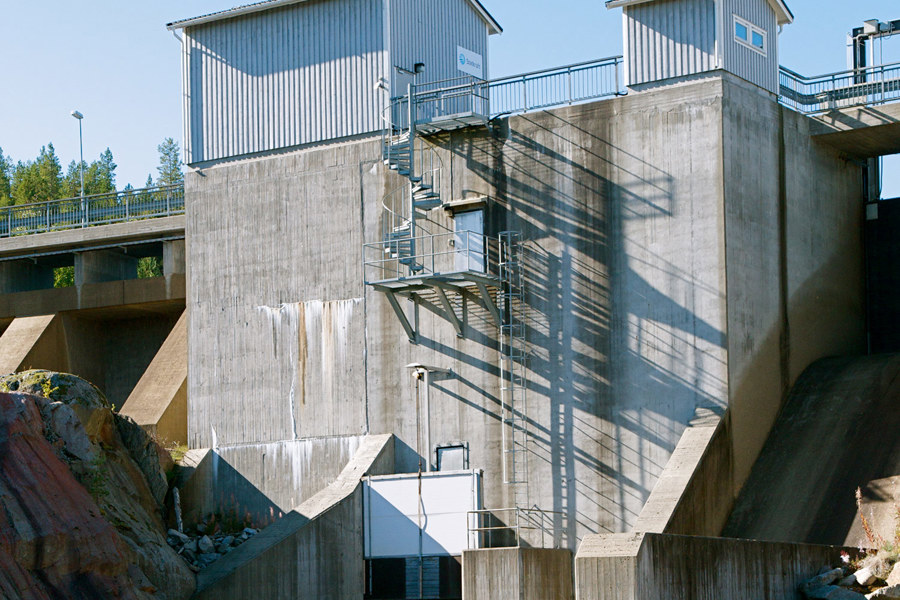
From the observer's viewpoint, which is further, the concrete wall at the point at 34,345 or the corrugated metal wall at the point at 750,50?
the concrete wall at the point at 34,345

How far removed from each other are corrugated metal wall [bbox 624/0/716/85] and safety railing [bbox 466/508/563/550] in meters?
9.18

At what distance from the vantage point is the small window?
26703 millimetres

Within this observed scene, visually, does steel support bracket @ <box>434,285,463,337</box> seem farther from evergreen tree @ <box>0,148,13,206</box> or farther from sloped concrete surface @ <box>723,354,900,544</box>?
evergreen tree @ <box>0,148,13,206</box>

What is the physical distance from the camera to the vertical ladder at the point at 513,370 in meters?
27.0

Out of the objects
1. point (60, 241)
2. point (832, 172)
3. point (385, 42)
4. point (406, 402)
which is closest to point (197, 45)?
point (385, 42)

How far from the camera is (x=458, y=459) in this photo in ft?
91.3

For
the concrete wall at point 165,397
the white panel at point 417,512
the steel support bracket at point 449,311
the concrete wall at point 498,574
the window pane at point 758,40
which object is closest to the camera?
the concrete wall at point 498,574

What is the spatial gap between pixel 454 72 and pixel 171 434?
11.4 meters

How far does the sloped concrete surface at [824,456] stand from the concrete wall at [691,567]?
181cm

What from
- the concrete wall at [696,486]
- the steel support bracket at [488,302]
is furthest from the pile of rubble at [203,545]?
the concrete wall at [696,486]

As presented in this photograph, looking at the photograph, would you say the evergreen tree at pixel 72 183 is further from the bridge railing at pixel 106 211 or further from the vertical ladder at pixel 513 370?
the vertical ladder at pixel 513 370

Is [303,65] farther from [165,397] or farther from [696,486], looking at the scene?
[696,486]

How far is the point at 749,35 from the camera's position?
2720 centimetres

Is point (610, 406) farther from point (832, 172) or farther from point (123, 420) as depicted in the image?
point (123, 420)
